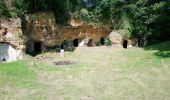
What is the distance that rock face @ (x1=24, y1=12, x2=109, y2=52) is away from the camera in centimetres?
3469

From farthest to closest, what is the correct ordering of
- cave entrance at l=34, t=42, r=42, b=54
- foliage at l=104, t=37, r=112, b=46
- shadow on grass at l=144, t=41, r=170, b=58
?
foliage at l=104, t=37, r=112, b=46 < cave entrance at l=34, t=42, r=42, b=54 < shadow on grass at l=144, t=41, r=170, b=58

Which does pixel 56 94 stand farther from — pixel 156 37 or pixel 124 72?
pixel 156 37

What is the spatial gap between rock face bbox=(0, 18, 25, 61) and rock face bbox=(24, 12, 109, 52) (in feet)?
10.6

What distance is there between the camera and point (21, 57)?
102 feet

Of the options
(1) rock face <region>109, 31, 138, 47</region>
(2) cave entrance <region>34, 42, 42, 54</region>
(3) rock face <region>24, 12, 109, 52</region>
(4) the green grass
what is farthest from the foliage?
(4) the green grass

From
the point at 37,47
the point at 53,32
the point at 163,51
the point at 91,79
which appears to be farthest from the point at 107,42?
the point at 91,79

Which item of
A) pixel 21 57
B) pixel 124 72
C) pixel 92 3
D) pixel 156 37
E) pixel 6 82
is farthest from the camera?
pixel 92 3

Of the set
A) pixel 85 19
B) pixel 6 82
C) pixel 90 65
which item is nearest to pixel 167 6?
pixel 85 19

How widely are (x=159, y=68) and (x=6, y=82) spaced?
1129 centimetres

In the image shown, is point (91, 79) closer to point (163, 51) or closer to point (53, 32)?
point (163, 51)

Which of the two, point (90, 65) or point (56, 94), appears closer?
point (56, 94)

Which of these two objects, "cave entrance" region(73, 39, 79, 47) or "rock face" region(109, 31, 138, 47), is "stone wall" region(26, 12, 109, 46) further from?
"rock face" region(109, 31, 138, 47)

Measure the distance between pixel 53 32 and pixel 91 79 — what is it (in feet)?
54.7

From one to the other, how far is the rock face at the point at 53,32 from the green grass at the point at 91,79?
6.02 meters
